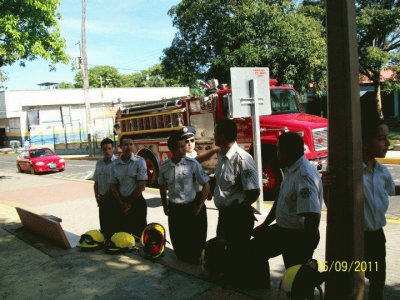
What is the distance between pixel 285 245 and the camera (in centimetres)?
331

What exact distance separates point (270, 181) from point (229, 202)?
207 inches

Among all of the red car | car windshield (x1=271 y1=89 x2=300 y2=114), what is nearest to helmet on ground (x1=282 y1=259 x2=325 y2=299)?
car windshield (x1=271 y1=89 x2=300 y2=114)

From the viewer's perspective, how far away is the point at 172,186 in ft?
15.9

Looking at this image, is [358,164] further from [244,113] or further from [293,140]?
[244,113]

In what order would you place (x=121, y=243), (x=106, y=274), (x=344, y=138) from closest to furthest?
(x=344, y=138) → (x=106, y=274) → (x=121, y=243)

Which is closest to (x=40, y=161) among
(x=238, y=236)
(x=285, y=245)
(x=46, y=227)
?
(x=46, y=227)

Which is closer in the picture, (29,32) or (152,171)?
(152,171)

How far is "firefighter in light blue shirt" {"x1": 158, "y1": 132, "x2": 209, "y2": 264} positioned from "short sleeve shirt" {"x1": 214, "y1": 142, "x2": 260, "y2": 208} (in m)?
0.72

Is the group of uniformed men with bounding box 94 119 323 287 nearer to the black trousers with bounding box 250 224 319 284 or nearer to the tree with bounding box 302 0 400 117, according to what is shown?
the black trousers with bounding box 250 224 319 284

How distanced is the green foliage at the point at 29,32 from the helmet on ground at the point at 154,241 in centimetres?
1084

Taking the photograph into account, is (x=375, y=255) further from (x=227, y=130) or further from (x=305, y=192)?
(x=227, y=130)

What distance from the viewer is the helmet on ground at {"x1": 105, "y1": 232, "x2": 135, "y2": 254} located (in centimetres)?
543

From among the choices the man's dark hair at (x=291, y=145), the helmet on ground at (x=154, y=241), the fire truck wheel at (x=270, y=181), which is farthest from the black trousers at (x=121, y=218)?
the fire truck wheel at (x=270, y=181)

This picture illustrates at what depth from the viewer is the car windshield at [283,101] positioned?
1010 cm
